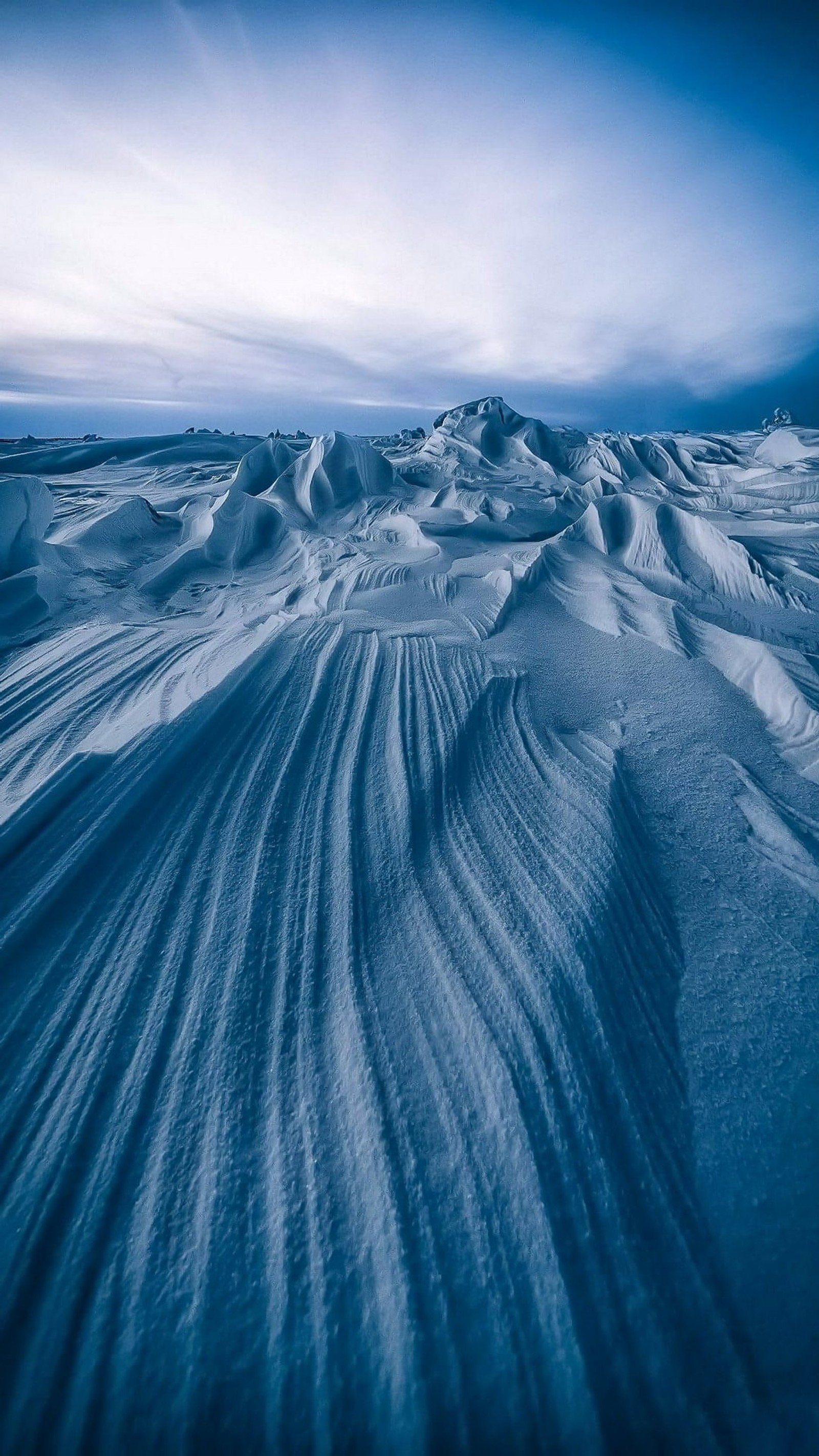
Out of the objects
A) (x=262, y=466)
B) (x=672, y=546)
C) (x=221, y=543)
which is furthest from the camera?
(x=262, y=466)

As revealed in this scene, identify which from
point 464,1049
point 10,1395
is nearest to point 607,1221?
point 464,1049

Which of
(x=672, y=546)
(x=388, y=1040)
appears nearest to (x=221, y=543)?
Result: (x=672, y=546)

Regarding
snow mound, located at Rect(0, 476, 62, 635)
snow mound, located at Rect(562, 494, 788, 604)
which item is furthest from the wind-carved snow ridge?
snow mound, located at Rect(562, 494, 788, 604)

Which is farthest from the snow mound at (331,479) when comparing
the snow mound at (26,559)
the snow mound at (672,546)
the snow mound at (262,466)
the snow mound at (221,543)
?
the snow mound at (672,546)

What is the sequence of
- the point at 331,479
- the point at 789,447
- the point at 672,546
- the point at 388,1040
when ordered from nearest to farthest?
1. the point at 388,1040
2. the point at 672,546
3. the point at 331,479
4. the point at 789,447

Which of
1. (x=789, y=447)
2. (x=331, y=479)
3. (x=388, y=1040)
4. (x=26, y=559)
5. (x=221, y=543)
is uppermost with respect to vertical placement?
(x=789, y=447)

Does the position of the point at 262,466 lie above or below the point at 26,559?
above

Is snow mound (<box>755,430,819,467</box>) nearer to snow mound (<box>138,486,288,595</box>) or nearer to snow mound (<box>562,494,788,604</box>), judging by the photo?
snow mound (<box>562,494,788,604</box>)

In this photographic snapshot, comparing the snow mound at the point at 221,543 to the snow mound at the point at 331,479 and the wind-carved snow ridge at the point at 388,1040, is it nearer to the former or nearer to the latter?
the snow mound at the point at 331,479

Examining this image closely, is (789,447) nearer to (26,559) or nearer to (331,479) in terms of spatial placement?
(331,479)
